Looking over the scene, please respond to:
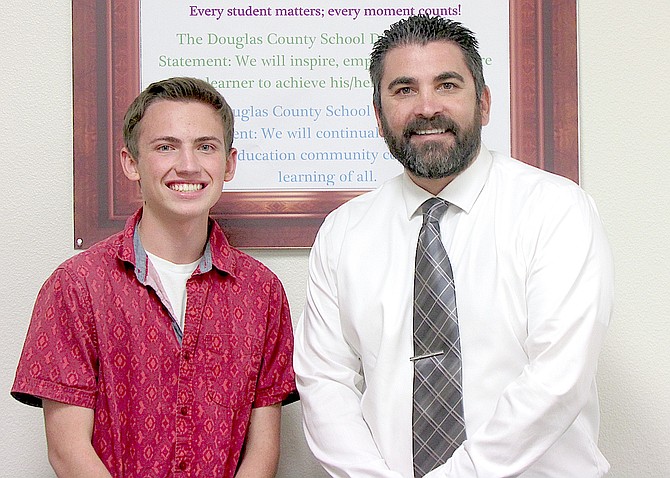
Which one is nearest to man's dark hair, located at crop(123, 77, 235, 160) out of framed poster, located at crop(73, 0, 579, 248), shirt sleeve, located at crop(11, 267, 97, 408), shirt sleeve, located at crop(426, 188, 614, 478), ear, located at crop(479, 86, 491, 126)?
framed poster, located at crop(73, 0, 579, 248)

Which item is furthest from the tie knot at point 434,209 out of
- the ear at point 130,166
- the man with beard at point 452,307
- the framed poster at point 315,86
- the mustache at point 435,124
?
the ear at point 130,166

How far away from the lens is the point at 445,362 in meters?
1.53

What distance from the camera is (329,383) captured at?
1.62 metres

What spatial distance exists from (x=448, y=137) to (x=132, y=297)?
689mm

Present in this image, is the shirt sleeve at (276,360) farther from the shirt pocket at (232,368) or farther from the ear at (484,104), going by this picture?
the ear at (484,104)

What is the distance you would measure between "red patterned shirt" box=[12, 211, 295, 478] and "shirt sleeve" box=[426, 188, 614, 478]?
18.1 inches

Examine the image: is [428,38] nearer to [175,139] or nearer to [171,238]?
[175,139]

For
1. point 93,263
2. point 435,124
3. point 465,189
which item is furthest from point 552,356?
point 93,263

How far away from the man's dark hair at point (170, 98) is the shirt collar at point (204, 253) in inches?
6.2

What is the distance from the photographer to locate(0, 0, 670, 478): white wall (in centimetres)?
200

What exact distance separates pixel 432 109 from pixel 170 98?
55cm

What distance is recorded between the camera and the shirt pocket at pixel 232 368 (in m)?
1.70

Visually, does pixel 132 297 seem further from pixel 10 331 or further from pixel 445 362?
pixel 445 362

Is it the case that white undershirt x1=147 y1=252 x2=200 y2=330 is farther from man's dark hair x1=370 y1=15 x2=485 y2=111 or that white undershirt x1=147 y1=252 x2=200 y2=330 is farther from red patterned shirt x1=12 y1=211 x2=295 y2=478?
man's dark hair x1=370 y1=15 x2=485 y2=111
